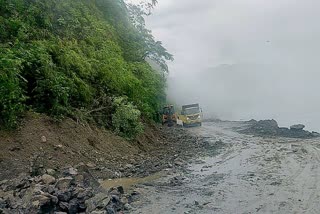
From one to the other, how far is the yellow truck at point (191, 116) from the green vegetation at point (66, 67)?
1696 centimetres

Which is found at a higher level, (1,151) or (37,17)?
(37,17)

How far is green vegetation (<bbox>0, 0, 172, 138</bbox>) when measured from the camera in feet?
52.8

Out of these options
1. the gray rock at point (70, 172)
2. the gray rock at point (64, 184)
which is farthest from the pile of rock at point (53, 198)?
the gray rock at point (70, 172)

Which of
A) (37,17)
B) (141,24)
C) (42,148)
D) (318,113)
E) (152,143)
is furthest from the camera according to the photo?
(318,113)

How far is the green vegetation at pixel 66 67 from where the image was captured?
633 inches

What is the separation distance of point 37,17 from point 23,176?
10.8 m

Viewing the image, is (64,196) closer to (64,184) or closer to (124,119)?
(64,184)

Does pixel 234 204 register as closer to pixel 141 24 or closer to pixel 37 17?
pixel 37 17

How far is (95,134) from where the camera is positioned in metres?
19.0

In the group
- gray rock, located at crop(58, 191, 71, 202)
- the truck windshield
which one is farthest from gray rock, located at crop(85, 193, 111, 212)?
the truck windshield

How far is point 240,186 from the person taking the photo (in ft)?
48.9

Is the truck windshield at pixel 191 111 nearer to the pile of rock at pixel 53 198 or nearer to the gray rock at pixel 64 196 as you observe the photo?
the pile of rock at pixel 53 198

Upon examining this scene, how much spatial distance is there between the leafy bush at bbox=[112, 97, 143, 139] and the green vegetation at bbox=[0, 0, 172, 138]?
0.17 feet

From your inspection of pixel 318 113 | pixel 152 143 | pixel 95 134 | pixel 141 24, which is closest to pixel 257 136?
pixel 152 143
